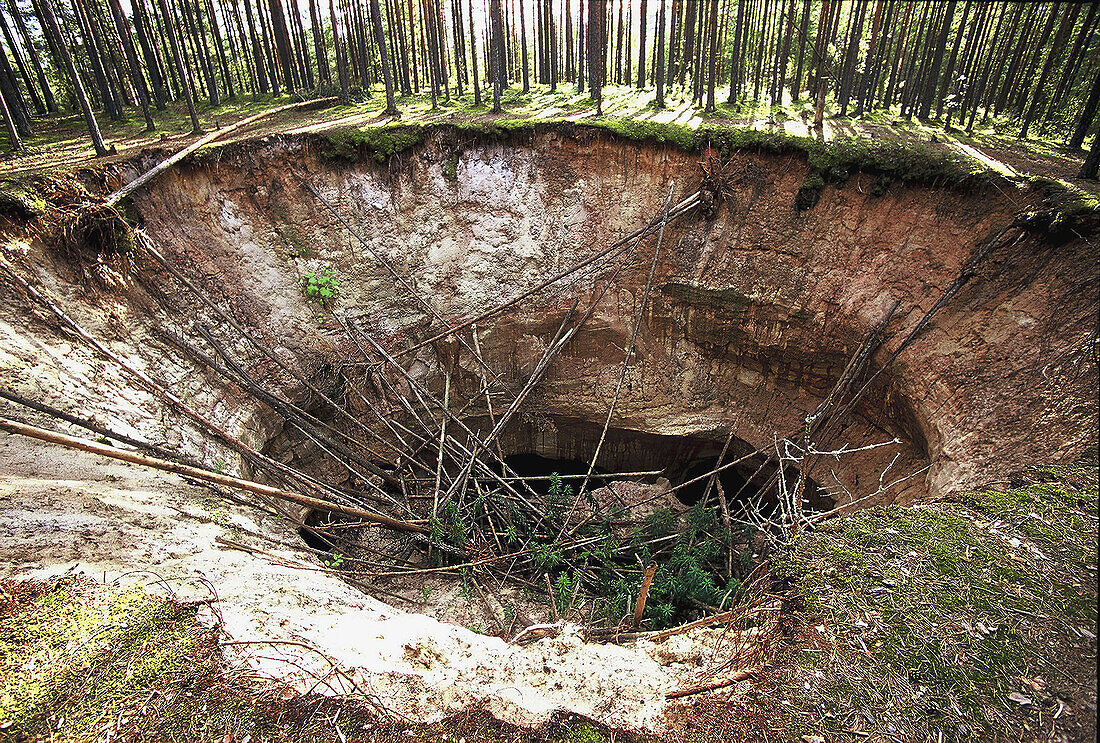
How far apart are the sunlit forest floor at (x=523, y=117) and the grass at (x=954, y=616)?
5.42m

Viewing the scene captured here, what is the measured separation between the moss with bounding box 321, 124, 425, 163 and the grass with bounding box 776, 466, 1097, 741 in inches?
335

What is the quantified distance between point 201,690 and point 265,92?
17254 mm

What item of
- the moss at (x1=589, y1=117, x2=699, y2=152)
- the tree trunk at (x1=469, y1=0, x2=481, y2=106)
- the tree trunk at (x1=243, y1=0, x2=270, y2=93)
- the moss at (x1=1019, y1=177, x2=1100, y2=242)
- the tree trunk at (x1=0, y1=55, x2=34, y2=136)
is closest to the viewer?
the moss at (x1=1019, y1=177, x2=1100, y2=242)

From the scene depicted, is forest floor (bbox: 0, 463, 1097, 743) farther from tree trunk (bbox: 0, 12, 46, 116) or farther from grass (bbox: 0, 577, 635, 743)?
tree trunk (bbox: 0, 12, 46, 116)

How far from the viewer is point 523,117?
11094mm

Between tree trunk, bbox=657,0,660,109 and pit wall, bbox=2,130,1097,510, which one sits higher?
tree trunk, bbox=657,0,660,109

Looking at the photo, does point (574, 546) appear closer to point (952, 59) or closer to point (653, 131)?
point (653, 131)

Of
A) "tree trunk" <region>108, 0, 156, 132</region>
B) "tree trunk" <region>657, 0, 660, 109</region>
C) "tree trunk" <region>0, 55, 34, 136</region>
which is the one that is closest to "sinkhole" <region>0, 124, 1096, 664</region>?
"tree trunk" <region>657, 0, 660, 109</region>

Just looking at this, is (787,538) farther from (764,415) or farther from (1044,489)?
(764,415)

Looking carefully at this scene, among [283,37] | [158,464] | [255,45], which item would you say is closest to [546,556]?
[158,464]

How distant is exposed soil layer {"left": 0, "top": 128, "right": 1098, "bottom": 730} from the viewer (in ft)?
13.3

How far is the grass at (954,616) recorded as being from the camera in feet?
9.11

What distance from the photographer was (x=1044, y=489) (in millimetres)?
3982

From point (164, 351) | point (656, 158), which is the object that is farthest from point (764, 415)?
point (164, 351)
